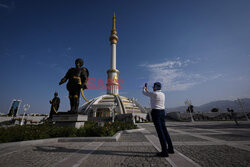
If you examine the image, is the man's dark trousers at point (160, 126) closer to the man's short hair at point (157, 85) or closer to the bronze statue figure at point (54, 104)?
the man's short hair at point (157, 85)

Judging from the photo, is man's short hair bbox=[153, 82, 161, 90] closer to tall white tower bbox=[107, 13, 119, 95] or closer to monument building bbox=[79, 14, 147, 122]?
monument building bbox=[79, 14, 147, 122]

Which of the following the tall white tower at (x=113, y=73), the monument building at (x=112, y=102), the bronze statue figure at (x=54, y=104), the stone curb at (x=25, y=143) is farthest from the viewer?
the tall white tower at (x=113, y=73)

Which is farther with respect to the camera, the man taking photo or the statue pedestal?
the statue pedestal

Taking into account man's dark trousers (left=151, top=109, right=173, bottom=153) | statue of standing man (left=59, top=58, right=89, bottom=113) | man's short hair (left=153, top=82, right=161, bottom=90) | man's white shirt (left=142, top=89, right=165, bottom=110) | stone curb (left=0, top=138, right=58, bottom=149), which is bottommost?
stone curb (left=0, top=138, right=58, bottom=149)

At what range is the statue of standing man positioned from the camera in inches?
304

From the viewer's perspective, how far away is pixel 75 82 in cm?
768

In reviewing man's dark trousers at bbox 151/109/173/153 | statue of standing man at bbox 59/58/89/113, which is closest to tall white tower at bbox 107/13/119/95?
statue of standing man at bbox 59/58/89/113

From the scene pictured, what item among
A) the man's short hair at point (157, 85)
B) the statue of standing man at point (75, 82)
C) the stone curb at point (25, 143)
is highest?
the statue of standing man at point (75, 82)

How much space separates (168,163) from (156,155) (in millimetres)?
562

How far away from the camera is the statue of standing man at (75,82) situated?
771 centimetres

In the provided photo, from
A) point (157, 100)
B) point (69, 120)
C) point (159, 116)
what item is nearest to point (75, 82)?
point (69, 120)

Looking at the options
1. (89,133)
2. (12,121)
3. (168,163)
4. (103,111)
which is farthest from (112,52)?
(168,163)

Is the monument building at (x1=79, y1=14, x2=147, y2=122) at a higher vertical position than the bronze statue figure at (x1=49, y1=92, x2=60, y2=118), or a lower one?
higher

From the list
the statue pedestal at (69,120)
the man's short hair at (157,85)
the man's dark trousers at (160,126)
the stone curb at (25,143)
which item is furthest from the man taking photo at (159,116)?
the statue pedestal at (69,120)
